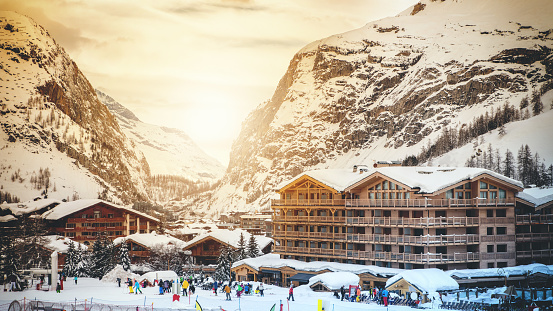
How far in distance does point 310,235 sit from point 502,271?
2376cm

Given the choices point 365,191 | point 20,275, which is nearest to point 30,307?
point 20,275

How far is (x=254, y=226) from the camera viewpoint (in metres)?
180

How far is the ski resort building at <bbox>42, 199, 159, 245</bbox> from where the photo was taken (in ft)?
376

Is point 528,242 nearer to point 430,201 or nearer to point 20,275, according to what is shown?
point 430,201

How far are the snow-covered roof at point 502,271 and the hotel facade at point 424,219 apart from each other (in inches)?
72.2

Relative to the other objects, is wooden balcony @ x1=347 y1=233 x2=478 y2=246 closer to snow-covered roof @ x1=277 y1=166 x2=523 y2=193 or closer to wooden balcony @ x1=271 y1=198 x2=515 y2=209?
wooden balcony @ x1=271 y1=198 x2=515 y2=209

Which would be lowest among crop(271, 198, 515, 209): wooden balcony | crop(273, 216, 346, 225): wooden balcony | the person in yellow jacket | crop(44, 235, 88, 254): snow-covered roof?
the person in yellow jacket

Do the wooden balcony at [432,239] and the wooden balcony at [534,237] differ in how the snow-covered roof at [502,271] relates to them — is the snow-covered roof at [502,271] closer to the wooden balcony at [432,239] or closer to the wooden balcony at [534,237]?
the wooden balcony at [432,239]

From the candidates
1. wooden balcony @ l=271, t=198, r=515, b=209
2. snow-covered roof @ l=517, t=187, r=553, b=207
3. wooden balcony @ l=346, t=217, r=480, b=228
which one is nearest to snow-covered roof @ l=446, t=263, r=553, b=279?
wooden balcony @ l=346, t=217, r=480, b=228

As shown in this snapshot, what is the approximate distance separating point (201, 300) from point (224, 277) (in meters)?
32.9

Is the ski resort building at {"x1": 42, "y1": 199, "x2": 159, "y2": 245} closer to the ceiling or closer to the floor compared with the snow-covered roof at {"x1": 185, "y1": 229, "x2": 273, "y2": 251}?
closer to the ceiling

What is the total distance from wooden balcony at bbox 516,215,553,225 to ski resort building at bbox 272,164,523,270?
963 mm

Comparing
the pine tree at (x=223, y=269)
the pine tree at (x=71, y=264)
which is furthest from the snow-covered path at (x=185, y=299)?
the pine tree at (x=223, y=269)

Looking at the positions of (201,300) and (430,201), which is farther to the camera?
(430,201)
